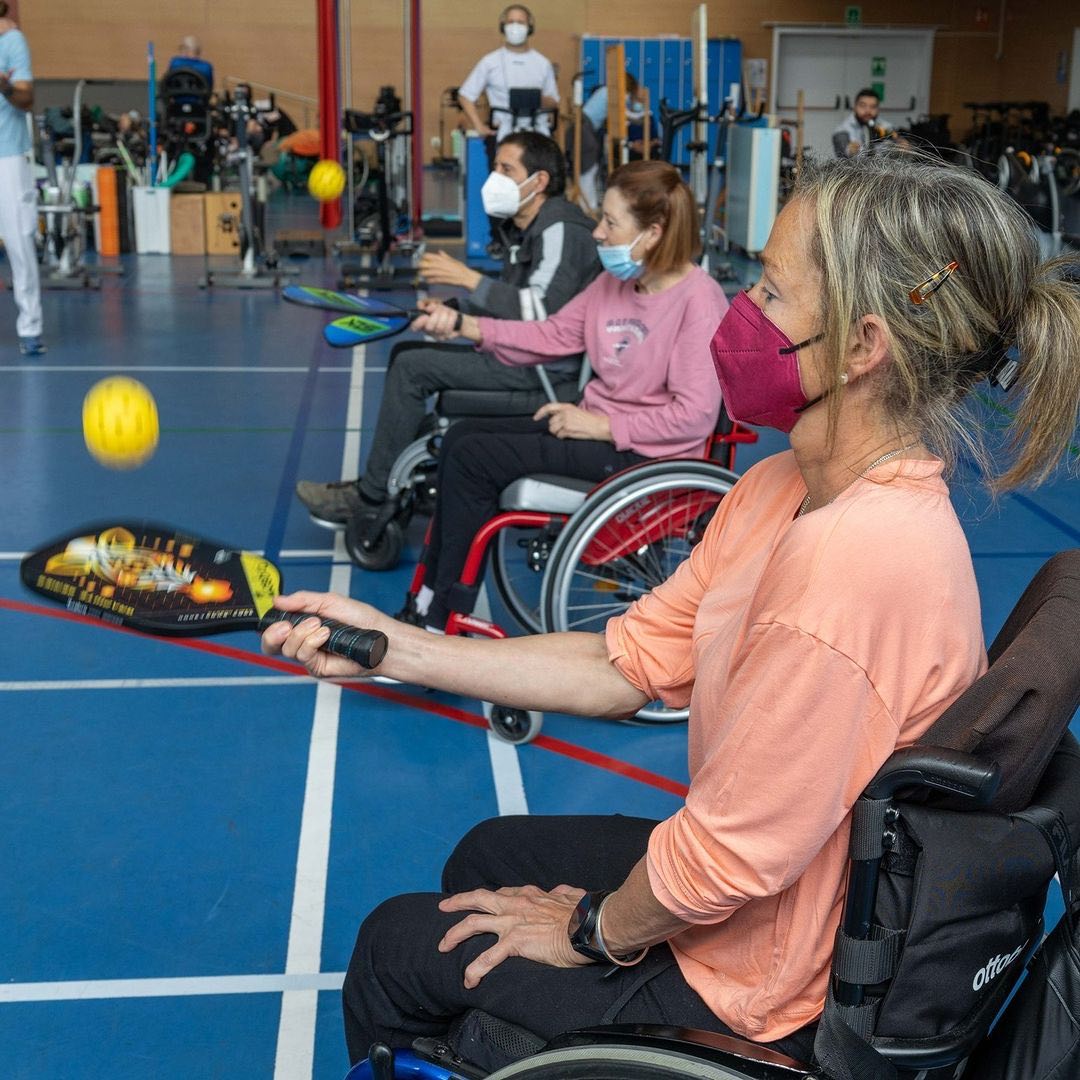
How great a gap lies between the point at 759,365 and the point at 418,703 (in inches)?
84.9

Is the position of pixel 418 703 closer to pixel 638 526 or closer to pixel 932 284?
pixel 638 526

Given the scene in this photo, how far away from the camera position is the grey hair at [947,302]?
120cm

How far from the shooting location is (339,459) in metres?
5.42

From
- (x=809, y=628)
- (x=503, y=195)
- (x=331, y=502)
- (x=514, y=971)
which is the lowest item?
(x=331, y=502)

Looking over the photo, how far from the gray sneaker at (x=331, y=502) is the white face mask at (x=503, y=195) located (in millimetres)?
1021

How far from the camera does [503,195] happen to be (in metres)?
4.10

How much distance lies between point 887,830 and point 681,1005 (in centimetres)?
36

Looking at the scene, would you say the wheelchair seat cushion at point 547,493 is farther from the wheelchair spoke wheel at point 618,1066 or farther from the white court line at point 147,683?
the wheelchair spoke wheel at point 618,1066

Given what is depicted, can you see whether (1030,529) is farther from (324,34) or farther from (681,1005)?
(324,34)

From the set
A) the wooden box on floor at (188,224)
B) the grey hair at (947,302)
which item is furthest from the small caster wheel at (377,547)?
the wooden box on floor at (188,224)

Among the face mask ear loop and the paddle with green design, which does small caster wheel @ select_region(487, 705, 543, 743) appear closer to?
the paddle with green design

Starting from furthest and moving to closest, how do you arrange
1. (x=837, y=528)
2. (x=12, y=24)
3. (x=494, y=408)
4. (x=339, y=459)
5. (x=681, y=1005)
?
1. (x=12, y=24)
2. (x=339, y=459)
3. (x=494, y=408)
4. (x=681, y=1005)
5. (x=837, y=528)

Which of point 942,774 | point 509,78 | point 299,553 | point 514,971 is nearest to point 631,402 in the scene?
point 299,553

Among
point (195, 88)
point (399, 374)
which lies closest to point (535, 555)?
point (399, 374)
